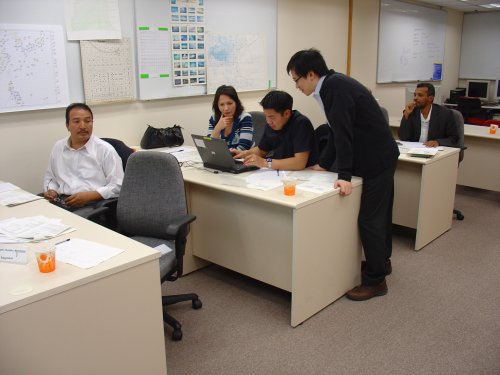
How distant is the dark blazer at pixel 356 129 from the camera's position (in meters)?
2.62

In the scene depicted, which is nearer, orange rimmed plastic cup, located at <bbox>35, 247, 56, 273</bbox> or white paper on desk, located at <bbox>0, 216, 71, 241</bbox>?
orange rimmed plastic cup, located at <bbox>35, 247, 56, 273</bbox>

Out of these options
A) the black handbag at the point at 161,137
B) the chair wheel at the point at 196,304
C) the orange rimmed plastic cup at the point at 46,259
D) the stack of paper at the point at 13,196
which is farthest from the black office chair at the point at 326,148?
the orange rimmed plastic cup at the point at 46,259

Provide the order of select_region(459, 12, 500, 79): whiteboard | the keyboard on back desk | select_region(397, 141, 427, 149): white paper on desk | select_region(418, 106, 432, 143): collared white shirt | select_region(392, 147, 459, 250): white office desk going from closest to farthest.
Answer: select_region(392, 147, 459, 250): white office desk, select_region(397, 141, 427, 149): white paper on desk, select_region(418, 106, 432, 143): collared white shirt, the keyboard on back desk, select_region(459, 12, 500, 79): whiteboard

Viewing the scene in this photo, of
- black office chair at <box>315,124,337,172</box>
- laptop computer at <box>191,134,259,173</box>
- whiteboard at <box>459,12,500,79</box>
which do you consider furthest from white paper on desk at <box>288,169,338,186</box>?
whiteboard at <box>459,12,500,79</box>

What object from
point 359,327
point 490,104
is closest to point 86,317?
point 359,327

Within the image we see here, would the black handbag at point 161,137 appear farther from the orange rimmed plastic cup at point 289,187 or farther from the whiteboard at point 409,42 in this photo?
the whiteboard at point 409,42

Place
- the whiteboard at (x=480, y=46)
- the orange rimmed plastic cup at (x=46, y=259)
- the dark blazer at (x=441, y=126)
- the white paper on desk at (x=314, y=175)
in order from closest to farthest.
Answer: the orange rimmed plastic cup at (x=46, y=259), the white paper on desk at (x=314, y=175), the dark blazer at (x=441, y=126), the whiteboard at (x=480, y=46)

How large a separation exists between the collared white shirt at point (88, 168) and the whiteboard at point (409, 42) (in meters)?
5.05

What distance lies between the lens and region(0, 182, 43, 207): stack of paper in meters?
2.56

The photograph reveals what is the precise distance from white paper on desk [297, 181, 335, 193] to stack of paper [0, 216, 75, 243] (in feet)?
4.11

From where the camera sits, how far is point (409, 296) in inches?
118

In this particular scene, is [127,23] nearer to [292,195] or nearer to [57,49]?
[57,49]

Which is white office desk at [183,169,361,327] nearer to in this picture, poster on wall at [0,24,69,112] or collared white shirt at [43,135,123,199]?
collared white shirt at [43,135,123,199]

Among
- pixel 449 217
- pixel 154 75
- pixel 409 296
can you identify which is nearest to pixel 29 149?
pixel 154 75
